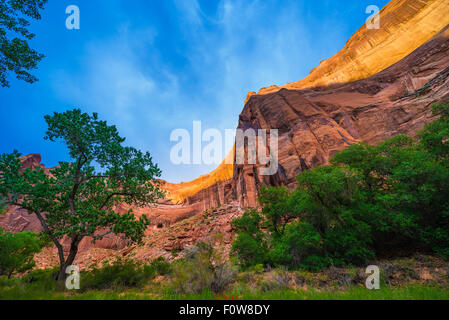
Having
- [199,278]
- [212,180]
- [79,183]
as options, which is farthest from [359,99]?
[212,180]

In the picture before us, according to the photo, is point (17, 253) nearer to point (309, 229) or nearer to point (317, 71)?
point (309, 229)

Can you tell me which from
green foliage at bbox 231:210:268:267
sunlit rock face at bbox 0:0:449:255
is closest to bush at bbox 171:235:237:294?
green foliage at bbox 231:210:268:267

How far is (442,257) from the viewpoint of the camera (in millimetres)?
9234

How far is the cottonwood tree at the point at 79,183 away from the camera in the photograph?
8521 mm

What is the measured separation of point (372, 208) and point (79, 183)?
60.7ft

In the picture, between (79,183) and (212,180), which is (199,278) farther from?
(212,180)

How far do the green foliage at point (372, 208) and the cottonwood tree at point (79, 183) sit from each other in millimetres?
10750

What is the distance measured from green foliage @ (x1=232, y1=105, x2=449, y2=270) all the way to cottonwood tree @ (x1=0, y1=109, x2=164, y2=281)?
1075cm

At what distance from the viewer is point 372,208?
1152cm

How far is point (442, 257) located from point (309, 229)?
20.9ft

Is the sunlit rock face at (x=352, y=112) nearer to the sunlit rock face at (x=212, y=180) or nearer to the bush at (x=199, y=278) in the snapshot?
the bush at (x=199, y=278)

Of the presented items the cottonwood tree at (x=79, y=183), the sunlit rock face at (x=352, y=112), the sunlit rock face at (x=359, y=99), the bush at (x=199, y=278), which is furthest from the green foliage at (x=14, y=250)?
the sunlit rock face at (x=352, y=112)

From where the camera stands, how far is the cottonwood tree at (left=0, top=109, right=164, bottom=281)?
8.52 metres
